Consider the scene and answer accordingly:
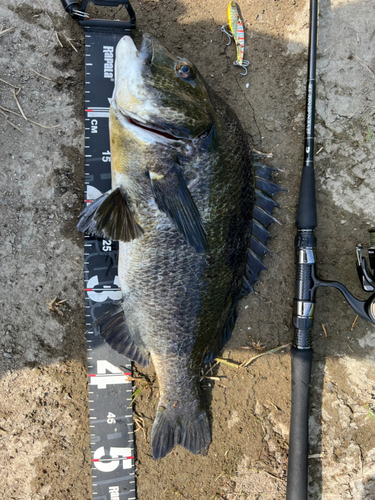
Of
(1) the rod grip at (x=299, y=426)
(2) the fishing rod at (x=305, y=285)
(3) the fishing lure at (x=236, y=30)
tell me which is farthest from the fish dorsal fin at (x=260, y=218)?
(3) the fishing lure at (x=236, y=30)

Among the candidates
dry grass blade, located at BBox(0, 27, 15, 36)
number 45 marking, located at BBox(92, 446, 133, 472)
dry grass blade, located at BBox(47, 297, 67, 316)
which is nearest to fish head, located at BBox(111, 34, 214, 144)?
dry grass blade, located at BBox(0, 27, 15, 36)

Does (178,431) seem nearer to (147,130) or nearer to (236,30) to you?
(147,130)

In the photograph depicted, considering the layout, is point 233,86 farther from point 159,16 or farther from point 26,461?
point 26,461

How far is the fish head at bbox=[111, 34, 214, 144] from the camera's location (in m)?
1.84

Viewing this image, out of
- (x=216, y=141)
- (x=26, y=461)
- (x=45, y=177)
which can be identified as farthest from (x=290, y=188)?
(x=26, y=461)

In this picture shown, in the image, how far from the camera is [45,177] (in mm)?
2434

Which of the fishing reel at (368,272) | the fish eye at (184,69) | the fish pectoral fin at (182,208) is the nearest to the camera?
the fish pectoral fin at (182,208)

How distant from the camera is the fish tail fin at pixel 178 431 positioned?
228cm

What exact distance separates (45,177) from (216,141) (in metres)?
1.36

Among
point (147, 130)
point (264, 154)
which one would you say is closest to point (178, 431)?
point (147, 130)

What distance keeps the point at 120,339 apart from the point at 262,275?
1201 mm

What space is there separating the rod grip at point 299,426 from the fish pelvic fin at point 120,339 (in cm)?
112

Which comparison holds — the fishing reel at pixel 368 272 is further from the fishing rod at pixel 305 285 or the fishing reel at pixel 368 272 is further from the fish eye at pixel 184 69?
the fish eye at pixel 184 69

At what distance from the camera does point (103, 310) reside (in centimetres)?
244
